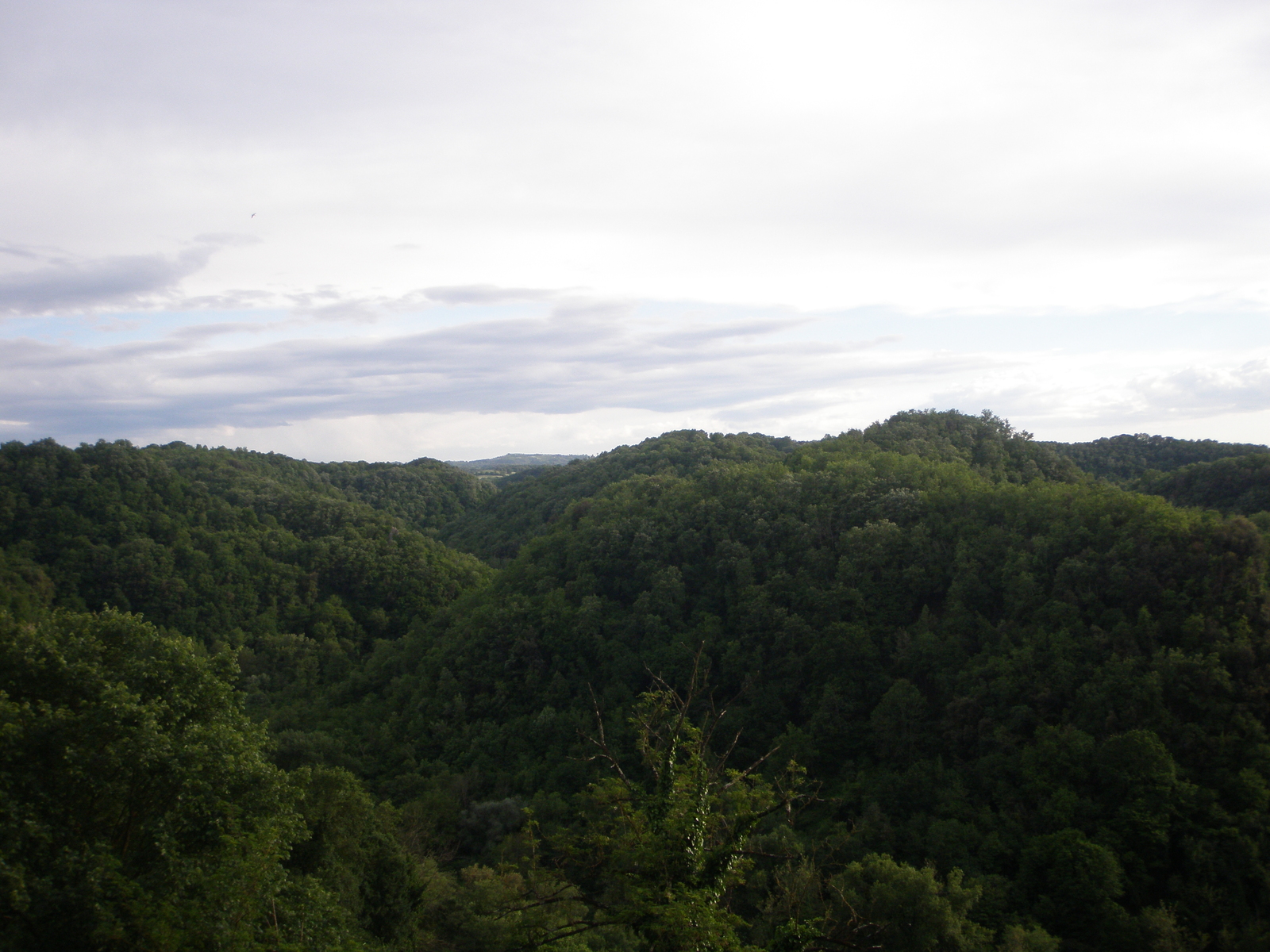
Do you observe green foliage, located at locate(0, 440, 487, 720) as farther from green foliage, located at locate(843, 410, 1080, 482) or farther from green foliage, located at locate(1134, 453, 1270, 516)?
green foliage, located at locate(1134, 453, 1270, 516)

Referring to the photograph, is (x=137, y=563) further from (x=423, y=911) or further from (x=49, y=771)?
(x=49, y=771)

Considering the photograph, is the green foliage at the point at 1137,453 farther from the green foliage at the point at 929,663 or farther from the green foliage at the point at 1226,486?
the green foliage at the point at 929,663

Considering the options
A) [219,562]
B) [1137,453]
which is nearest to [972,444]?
[1137,453]

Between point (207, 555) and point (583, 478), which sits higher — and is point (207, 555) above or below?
below

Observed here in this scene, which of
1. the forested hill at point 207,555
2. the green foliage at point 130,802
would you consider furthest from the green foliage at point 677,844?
the forested hill at point 207,555

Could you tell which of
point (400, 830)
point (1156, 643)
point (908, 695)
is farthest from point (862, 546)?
point (400, 830)

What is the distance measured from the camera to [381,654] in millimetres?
67875

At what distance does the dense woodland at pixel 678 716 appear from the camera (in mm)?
15164

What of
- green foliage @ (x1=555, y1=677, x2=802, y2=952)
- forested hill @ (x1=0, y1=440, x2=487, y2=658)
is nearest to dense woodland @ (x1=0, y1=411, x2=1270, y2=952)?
green foliage @ (x1=555, y1=677, x2=802, y2=952)

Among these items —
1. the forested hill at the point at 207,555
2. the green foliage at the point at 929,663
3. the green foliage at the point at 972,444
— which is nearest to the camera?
the green foliage at the point at 929,663

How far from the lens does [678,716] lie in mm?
12055

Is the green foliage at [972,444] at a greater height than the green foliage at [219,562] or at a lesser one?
greater

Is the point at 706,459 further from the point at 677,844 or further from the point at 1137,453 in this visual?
the point at 677,844

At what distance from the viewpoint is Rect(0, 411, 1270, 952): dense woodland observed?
15164 millimetres
